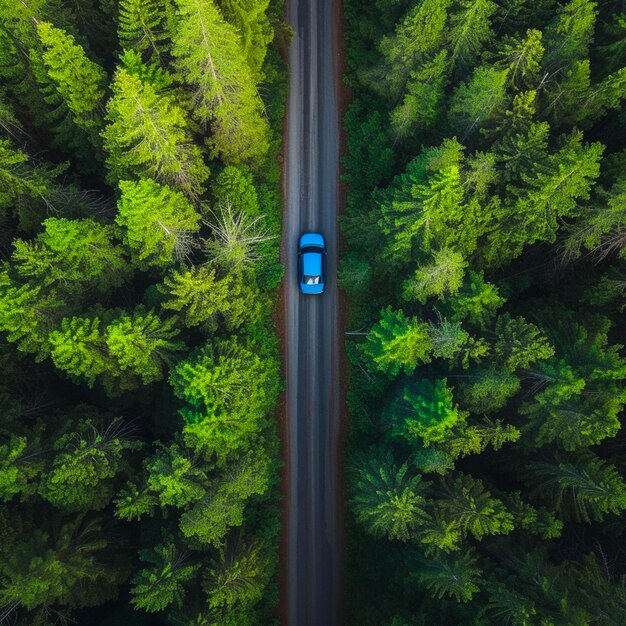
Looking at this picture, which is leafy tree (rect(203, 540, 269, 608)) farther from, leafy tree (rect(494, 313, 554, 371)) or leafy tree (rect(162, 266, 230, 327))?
leafy tree (rect(494, 313, 554, 371))

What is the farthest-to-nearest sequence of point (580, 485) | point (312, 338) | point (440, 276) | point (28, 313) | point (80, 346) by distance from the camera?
point (312, 338) < point (440, 276) < point (28, 313) < point (80, 346) < point (580, 485)

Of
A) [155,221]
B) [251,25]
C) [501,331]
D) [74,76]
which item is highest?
[251,25]

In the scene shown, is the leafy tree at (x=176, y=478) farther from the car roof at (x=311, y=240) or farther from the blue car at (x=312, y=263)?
the car roof at (x=311, y=240)

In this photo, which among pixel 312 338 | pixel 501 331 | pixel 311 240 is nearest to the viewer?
pixel 501 331

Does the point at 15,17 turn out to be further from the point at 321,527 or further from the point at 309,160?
the point at 321,527

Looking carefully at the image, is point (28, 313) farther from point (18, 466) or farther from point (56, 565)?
point (56, 565)

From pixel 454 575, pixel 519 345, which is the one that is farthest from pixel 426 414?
pixel 454 575
